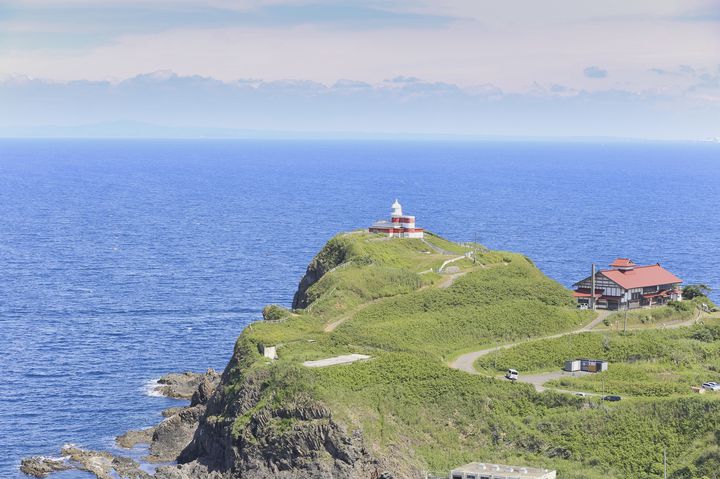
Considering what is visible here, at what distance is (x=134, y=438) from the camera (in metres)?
93.1

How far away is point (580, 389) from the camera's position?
86.2 metres

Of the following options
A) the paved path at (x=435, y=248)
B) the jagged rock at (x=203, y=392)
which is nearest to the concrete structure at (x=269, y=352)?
the jagged rock at (x=203, y=392)

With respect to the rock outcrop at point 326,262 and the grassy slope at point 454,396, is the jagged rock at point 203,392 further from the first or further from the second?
the rock outcrop at point 326,262

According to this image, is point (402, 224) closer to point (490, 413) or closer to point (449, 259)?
point (449, 259)

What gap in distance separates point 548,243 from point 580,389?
4167 inches

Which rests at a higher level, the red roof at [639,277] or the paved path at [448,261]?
the paved path at [448,261]

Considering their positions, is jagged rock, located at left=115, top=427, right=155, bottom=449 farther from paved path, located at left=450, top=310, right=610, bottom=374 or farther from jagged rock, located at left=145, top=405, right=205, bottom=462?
paved path, located at left=450, top=310, right=610, bottom=374

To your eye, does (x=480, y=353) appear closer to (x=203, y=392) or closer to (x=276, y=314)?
(x=276, y=314)

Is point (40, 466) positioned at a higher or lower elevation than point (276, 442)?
lower

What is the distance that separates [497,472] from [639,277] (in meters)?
48.9

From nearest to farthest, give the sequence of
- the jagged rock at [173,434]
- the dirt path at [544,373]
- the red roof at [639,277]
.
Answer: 1. the dirt path at [544,373]
2. the jagged rock at [173,434]
3. the red roof at [639,277]

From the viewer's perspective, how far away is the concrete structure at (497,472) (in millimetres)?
69625

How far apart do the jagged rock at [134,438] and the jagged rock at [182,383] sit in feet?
32.2

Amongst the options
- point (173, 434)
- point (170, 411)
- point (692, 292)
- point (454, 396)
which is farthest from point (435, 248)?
point (454, 396)
